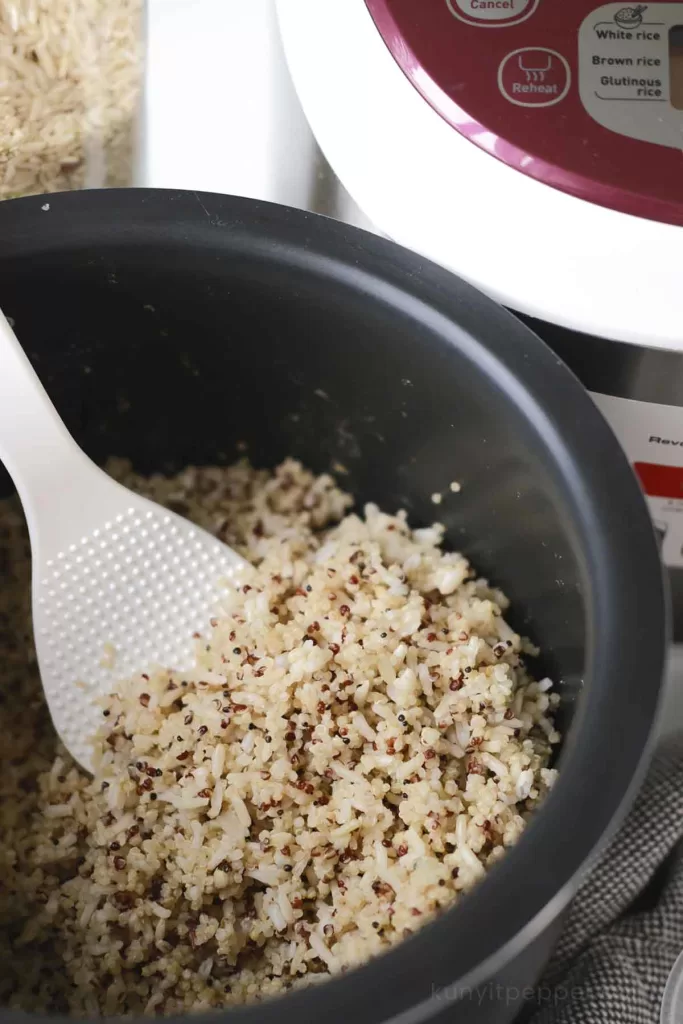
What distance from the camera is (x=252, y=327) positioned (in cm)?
83

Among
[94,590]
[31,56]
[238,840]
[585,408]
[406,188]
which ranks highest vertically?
[31,56]

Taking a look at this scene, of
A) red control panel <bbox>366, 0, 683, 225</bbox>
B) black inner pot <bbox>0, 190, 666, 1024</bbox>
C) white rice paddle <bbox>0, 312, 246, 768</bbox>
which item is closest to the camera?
black inner pot <bbox>0, 190, 666, 1024</bbox>

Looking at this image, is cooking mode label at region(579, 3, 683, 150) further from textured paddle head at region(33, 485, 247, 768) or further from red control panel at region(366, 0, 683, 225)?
textured paddle head at region(33, 485, 247, 768)

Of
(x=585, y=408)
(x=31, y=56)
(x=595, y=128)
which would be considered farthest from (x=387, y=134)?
(x=31, y=56)

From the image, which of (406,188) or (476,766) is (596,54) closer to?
(406,188)

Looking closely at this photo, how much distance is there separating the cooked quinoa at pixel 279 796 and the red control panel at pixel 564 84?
344mm

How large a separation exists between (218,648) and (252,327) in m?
0.28

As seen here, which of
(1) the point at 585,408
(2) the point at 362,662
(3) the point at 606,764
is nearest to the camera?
(3) the point at 606,764

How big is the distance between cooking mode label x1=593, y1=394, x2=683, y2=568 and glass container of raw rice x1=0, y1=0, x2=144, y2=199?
511mm

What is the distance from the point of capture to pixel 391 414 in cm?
85

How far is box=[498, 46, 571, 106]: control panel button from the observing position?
0.68 metres

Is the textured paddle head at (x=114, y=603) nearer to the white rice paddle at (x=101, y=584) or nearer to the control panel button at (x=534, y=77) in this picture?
the white rice paddle at (x=101, y=584)

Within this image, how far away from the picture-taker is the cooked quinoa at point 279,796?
0.70 metres

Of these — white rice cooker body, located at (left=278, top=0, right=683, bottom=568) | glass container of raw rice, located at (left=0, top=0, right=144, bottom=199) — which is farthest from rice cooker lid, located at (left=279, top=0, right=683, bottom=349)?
glass container of raw rice, located at (left=0, top=0, right=144, bottom=199)
